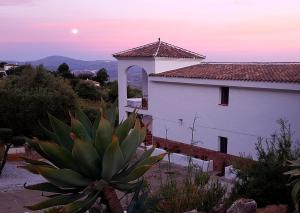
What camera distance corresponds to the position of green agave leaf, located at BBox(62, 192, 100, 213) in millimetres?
3309

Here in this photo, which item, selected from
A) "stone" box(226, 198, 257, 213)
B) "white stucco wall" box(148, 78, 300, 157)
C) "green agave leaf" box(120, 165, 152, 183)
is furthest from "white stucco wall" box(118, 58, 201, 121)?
"green agave leaf" box(120, 165, 152, 183)

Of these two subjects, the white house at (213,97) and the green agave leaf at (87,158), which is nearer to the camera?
the green agave leaf at (87,158)

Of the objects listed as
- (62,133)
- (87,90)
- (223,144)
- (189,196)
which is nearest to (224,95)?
(223,144)

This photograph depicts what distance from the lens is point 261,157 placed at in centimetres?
826

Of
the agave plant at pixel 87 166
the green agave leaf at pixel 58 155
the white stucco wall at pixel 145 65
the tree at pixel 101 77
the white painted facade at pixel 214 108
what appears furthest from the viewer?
the tree at pixel 101 77

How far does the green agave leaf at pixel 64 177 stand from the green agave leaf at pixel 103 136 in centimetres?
26

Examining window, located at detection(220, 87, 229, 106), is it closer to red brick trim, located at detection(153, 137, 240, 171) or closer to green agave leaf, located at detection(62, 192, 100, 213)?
red brick trim, located at detection(153, 137, 240, 171)

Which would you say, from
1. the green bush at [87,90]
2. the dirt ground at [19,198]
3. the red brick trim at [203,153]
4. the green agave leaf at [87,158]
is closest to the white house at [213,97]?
the red brick trim at [203,153]

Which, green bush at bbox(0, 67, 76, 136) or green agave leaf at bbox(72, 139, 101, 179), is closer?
green agave leaf at bbox(72, 139, 101, 179)

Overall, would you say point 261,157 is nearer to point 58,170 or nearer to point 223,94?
point 58,170

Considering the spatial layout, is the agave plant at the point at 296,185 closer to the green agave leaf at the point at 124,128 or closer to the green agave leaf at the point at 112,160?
the green agave leaf at the point at 124,128

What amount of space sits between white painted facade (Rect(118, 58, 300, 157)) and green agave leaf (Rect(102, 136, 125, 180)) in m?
16.4

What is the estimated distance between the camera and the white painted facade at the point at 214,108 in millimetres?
19609

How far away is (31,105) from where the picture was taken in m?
25.6
